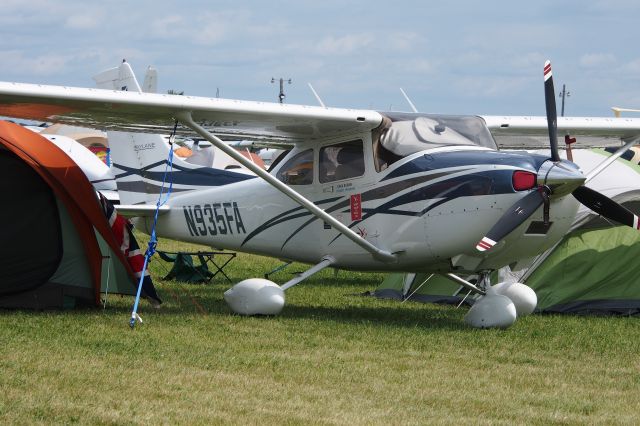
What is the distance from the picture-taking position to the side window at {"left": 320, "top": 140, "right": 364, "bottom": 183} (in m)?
11.3

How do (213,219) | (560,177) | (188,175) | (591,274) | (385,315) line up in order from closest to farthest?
(560,177), (385,315), (591,274), (213,219), (188,175)

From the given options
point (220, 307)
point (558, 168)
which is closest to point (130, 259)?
point (220, 307)

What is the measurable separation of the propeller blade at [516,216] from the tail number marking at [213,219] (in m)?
3.68

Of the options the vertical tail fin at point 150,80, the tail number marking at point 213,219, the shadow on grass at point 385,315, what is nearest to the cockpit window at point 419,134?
the shadow on grass at point 385,315

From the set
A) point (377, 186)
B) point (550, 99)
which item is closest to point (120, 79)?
point (377, 186)

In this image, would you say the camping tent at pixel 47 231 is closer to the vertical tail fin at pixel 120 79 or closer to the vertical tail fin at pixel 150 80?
the vertical tail fin at pixel 120 79

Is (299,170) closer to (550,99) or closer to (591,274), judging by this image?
(550,99)

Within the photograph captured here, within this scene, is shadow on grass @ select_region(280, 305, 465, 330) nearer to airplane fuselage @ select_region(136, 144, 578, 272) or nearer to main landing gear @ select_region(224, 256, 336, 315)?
main landing gear @ select_region(224, 256, 336, 315)

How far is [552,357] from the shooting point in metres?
8.98

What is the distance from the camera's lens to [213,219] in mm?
13047

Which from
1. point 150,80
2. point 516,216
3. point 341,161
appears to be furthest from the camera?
point 150,80

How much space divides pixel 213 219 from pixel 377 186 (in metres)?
2.82

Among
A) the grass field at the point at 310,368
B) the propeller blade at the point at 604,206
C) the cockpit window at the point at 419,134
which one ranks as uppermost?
the cockpit window at the point at 419,134

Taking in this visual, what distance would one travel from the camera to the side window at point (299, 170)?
39.0ft
